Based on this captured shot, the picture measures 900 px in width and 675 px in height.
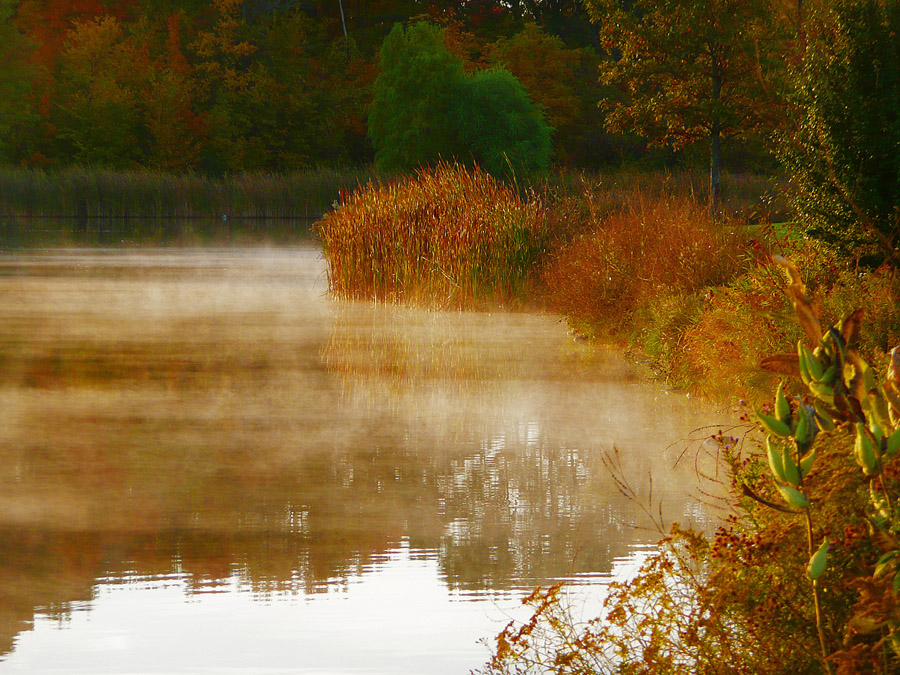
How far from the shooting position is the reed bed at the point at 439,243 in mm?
18812

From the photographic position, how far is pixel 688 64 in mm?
28719

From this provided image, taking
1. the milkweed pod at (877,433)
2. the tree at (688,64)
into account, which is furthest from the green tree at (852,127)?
the tree at (688,64)

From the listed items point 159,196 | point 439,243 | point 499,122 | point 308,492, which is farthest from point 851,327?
point 499,122

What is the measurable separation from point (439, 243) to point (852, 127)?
7.50 metres

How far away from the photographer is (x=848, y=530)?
12.4ft

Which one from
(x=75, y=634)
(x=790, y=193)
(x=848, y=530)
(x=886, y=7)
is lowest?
(x=75, y=634)

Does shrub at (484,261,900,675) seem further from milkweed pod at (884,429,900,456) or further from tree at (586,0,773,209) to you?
tree at (586,0,773,209)

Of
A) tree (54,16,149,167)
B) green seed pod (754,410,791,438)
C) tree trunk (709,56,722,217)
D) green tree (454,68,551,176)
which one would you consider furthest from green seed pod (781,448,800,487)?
tree (54,16,149,167)

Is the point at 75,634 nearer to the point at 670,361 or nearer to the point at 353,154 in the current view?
the point at 670,361

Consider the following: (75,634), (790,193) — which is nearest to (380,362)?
(790,193)

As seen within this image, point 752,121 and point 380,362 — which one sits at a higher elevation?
point 752,121

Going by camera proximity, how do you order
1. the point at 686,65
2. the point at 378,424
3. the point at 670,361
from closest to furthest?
the point at 378,424 → the point at 670,361 → the point at 686,65

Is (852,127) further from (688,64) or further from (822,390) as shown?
(688,64)

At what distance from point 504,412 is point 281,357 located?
383cm
